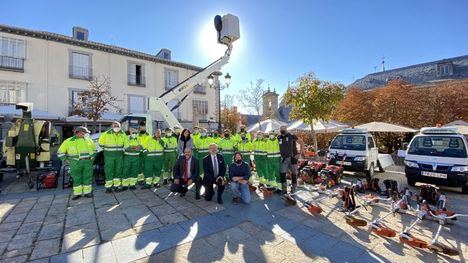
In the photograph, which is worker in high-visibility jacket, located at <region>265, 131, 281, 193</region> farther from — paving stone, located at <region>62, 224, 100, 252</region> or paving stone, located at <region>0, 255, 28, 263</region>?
paving stone, located at <region>0, 255, 28, 263</region>

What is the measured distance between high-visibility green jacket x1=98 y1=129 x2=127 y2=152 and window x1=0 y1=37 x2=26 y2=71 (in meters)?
16.8

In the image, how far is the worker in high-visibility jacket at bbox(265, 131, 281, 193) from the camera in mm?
6656

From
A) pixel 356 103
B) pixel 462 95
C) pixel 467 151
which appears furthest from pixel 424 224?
pixel 462 95

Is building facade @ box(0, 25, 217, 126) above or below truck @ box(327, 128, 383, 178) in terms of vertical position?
above

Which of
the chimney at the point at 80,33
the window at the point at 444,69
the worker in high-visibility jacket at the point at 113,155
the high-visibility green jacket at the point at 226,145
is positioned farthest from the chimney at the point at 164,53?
the window at the point at 444,69

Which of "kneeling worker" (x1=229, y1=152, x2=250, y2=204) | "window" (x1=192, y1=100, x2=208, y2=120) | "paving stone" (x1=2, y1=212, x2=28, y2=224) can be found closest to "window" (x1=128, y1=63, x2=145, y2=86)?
"window" (x1=192, y1=100, x2=208, y2=120)

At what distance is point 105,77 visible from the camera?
20688mm

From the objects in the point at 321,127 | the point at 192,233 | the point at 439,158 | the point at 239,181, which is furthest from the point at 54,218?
the point at 321,127

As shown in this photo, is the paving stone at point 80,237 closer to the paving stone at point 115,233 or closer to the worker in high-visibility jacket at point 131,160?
the paving stone at point 115,233

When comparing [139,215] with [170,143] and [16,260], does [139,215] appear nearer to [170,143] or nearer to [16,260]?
[16,260]

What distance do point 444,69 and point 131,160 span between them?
160 ft

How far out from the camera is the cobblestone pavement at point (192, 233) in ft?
11.0

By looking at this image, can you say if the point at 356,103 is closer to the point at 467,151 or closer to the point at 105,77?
the point at 467,151

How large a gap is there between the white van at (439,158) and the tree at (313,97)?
6165 millimetres
